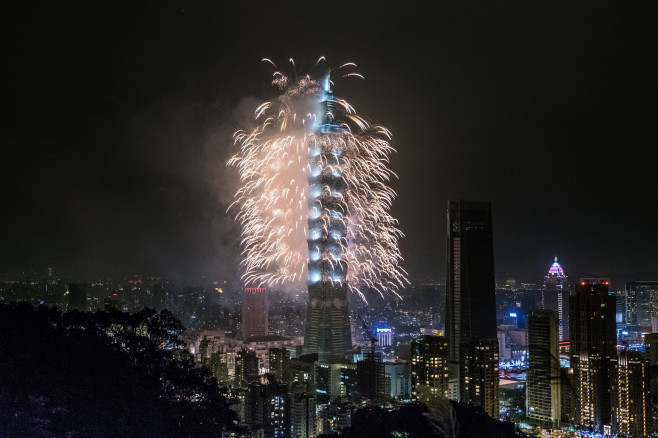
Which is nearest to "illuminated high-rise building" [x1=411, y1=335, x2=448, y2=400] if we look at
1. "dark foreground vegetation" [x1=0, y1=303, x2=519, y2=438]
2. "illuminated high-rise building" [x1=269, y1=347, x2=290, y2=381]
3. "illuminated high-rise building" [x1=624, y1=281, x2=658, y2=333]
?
"illuminated high-rise building" [x1=269, y1=347, x2=290, y2=381]

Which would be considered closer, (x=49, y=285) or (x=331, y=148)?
(x=49, y=285)

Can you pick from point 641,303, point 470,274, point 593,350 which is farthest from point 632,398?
point 641,303

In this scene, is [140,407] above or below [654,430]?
above

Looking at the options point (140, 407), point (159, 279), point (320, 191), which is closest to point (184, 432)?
point (140, 407)

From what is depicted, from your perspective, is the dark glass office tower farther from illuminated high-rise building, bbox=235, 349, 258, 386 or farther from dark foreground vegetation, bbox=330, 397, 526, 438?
dark foreground vegetation, bbox=330, 397, 526, 438

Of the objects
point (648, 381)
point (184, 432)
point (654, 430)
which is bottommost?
point (654, 430)

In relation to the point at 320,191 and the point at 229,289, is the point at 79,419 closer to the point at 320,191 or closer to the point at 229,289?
the point at 320,191
